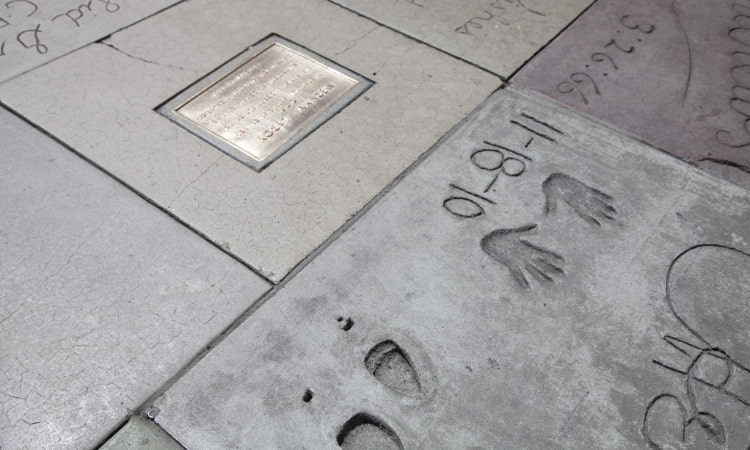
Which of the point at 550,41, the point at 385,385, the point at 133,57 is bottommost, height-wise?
the point at 385,385

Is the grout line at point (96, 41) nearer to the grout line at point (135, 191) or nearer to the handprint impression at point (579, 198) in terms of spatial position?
the grout line at point (135, 191)

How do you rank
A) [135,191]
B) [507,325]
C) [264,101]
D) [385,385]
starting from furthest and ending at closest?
[264,101], [135,191], [507,325], [385,385]

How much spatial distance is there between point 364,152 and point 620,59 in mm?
1511

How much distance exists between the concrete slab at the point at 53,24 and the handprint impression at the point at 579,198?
2293mm

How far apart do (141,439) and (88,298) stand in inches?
22.4

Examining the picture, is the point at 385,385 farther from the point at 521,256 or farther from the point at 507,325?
the point at 521,256

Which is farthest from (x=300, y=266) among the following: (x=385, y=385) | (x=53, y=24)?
(x=53, y=24)

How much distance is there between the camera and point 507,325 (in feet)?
6.59

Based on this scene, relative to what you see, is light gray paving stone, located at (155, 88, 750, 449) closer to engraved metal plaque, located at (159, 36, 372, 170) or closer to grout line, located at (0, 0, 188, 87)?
engraved metal plaque, located at (159, 36, 372, 170)

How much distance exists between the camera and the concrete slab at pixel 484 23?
3.08 m

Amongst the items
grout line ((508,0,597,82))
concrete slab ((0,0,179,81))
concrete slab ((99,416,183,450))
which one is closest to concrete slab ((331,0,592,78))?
grout line ((508,0,597,82))

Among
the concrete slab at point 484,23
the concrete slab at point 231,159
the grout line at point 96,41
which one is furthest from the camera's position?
the concrete slab at point 484,23

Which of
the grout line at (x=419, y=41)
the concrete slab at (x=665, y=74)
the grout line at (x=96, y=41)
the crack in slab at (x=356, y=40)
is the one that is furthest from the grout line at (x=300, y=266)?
the grout line at (x=96, y=41)

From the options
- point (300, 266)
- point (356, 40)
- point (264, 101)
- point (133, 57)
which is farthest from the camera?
point (356, 40)
